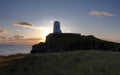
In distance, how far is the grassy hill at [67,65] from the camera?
129 feet

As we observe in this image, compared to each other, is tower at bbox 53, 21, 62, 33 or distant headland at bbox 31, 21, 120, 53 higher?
tower at bbox 53, 21, 62, 33

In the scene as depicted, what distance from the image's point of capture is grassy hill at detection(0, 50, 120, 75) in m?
39.2

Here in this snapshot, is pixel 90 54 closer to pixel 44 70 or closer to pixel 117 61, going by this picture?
pixel 117 61

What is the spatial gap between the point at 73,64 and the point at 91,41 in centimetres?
4709

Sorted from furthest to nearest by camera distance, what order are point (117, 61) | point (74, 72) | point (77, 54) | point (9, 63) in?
point (77, 54) < point (9, 63) < point (117, 61) < point (74, 72)

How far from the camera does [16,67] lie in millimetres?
43094

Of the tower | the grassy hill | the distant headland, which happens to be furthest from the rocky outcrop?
the grassy hill

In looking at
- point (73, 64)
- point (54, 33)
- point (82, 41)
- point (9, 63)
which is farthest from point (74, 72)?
point (54, 33)

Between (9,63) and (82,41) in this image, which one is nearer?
(9,63)

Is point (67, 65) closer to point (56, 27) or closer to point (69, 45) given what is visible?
point (69, 45)

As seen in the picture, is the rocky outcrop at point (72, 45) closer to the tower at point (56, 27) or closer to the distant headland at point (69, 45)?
the distant headland at point (69, 45)

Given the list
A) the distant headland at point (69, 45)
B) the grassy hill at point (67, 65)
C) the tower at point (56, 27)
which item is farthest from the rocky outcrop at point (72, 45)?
the grassy hill at point (67, 65)

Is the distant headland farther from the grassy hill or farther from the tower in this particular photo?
the grassy hill

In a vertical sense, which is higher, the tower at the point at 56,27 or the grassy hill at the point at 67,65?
the tower at the point at 56,27
